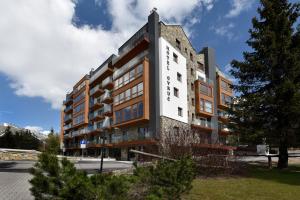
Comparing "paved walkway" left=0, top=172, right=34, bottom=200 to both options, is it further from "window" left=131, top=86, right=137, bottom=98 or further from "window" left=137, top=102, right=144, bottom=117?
"window" left=131, top=86, right=137, bottom=98

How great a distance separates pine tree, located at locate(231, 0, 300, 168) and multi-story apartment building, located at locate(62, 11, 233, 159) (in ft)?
37.5

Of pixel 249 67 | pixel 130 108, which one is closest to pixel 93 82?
pixel 130 108

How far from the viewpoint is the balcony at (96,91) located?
57.6 metres

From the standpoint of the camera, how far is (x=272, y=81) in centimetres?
2145

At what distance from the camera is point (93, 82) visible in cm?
6281

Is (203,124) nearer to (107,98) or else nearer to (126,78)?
(126,78)

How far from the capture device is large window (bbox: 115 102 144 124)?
41181 mm

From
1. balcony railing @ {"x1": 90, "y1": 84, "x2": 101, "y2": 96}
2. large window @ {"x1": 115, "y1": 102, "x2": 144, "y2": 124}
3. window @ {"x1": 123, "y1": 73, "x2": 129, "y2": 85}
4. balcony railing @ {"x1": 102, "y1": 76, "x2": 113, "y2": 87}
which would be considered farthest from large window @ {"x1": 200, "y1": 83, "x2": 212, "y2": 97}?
balcony railing @ {"x1": 90, "y1": 84, "x2": 101, "y2": 96}

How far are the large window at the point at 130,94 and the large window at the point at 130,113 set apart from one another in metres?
1.39

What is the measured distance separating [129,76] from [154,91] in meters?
6.48

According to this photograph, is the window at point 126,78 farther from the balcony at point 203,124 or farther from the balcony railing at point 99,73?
the balcony at point 203,124

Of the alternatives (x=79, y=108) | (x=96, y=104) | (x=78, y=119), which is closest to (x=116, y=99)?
(x=96, y=104)

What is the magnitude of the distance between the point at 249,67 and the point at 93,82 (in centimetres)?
4494

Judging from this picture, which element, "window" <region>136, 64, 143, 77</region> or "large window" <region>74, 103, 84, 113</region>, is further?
"large window" <region>74, 103, 84, 113</region>
